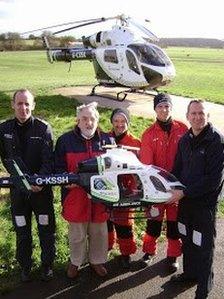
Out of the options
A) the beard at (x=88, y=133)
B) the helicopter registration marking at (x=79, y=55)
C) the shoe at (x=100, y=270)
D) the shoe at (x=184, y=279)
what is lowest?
the shoe at (x=184, y=279)

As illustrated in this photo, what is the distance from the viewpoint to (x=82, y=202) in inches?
225

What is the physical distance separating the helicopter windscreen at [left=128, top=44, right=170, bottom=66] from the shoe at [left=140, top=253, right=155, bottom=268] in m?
13.1

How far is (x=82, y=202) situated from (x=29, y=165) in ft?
2.67

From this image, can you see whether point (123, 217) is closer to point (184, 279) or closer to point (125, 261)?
point (125, 261)

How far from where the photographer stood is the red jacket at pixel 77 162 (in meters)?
5.62

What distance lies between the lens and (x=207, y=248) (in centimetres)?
525

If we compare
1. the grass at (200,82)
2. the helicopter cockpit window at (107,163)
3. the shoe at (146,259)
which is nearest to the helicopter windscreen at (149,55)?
the grass at (200,82)

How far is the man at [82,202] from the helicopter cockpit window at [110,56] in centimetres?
1435

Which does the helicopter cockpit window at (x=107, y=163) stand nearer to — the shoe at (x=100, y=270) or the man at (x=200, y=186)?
the man at (x=200, y=186)

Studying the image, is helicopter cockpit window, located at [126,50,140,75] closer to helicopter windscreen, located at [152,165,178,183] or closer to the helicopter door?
the helicopter door

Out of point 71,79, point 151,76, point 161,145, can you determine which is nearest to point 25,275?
point 161,145

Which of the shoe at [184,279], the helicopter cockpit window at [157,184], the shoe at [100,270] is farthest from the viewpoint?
the shoe at [100,270]

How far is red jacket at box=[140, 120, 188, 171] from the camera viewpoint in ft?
20.5

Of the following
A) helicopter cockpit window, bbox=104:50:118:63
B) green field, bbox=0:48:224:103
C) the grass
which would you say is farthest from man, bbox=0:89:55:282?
green field, bbox=0:48:224:103
